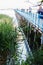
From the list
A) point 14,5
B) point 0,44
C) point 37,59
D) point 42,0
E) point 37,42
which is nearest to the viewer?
point 42,0

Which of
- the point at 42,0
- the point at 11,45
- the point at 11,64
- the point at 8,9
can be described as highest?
the point at 42,0

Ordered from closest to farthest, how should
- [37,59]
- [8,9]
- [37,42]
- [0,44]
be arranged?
1. [37,59]
2. [0,44]
3. [37,42]
4. [8,9]

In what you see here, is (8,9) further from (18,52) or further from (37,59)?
(37,59)

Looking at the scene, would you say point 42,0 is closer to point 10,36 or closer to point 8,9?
point 10,36

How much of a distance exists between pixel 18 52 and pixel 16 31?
62 centimetres

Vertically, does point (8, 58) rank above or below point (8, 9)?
above

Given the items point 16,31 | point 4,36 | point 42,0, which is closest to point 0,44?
point 4,36

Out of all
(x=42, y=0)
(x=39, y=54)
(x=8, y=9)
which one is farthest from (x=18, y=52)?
(x=8, y=9)

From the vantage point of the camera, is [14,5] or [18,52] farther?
[14,5]

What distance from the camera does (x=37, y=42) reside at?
18.8 feet

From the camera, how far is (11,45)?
547cm

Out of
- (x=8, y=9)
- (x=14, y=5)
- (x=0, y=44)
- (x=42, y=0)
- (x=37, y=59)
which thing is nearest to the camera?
(x=42, y=0)

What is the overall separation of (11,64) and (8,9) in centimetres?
1213

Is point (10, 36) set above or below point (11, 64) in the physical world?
above
